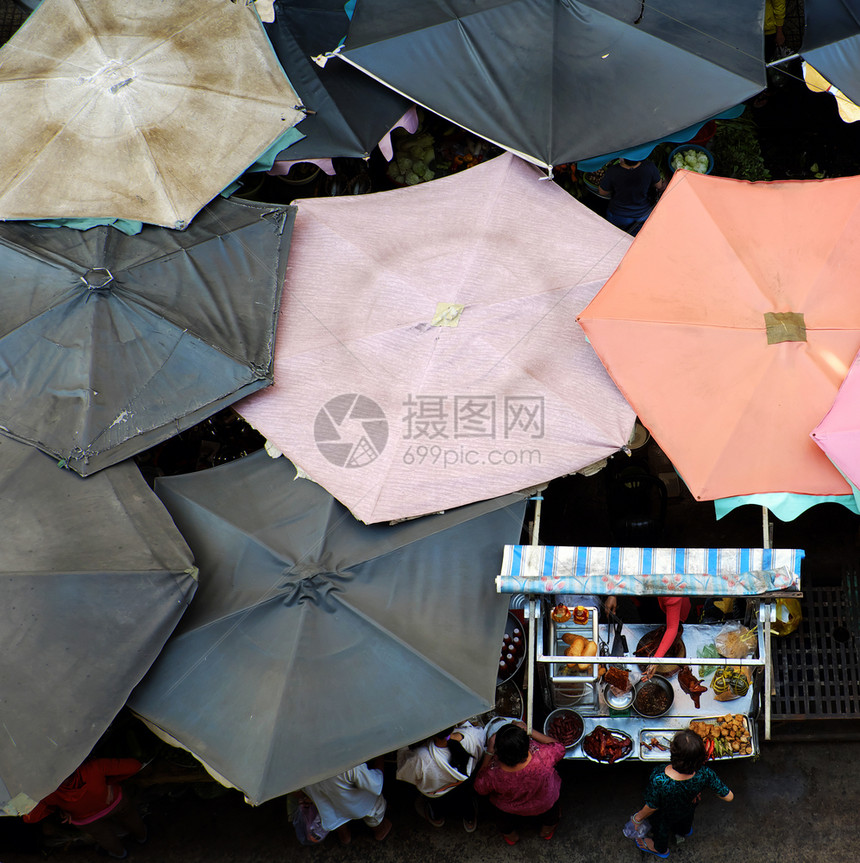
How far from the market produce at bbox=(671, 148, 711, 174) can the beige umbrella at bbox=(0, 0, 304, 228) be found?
Result: 3059 mm

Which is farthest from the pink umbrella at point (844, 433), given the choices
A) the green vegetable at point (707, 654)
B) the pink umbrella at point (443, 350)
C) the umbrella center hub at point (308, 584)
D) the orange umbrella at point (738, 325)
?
the umbrella center hub at point (308, 584)

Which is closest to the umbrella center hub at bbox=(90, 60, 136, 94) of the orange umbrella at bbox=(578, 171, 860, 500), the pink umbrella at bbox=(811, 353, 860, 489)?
the orange umbrella at bbox=(578, 171, 860, 500)

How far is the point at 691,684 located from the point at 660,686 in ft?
0.62

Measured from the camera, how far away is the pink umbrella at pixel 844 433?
4.21 metres

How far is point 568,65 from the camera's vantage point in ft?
17.5

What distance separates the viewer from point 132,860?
5.55 metres

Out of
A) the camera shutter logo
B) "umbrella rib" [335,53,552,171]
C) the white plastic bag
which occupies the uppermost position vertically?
"umbrella rib" [335,53,552,171]

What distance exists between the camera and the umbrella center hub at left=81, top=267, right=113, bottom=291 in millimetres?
4754

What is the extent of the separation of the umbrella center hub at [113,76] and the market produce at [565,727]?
4794mm

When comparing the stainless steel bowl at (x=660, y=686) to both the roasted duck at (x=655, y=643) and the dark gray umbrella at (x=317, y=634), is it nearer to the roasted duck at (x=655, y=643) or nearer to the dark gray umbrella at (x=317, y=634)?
the roasted duck at (x=655, y=643)

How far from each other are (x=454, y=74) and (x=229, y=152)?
153 cm

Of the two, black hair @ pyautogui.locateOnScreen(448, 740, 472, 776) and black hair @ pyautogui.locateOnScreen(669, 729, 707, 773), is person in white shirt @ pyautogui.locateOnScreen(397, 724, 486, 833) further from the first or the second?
black hair @ pyautogui.locateOnScreen(669, 729, 707, 773)

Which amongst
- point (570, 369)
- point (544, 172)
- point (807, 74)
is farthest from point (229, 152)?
point (807, 74)

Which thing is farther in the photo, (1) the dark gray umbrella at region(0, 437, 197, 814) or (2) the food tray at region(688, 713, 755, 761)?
(2) the food tray at region(688, 713, 755, 761)
